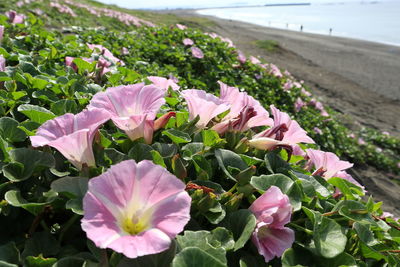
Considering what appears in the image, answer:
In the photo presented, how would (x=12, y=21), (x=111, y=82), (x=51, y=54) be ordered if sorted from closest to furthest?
1. (x=111, y=82)
2. (x=51, y=54)
3. (x=12, y=21)

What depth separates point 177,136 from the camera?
1.14 metres

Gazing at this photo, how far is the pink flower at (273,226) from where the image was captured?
35.2 inches

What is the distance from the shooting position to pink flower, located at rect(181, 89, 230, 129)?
1192mm

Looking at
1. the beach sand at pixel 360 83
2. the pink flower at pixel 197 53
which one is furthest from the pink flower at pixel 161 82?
the beach sand at pixel 360 83

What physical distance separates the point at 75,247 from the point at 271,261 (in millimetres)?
489

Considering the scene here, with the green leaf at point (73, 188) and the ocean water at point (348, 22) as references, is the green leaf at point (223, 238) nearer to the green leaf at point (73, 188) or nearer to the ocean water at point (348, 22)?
the green leaf at point (73, 188)

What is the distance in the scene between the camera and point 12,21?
2.70 meters

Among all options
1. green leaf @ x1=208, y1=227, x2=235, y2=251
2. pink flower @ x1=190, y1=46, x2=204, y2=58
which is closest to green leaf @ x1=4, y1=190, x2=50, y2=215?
green leaf @ x1=208, y1=227, x2=235, y2=251

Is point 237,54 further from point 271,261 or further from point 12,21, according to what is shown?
point 271,261

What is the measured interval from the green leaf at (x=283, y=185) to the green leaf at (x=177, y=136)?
242 millimetres

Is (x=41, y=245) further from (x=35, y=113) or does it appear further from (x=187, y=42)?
(x=187, y=42)

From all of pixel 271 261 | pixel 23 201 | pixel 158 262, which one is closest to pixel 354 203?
pixel 271 261

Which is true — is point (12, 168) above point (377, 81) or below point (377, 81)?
above

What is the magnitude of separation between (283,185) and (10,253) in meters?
0.71
